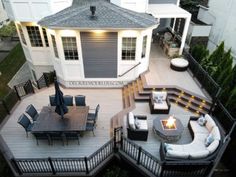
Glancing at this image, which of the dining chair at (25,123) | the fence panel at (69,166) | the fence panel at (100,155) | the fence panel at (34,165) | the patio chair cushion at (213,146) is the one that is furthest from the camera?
the dining chair at (25,123)

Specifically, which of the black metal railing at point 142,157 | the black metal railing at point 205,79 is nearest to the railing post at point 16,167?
the black metal railing at point 142,157

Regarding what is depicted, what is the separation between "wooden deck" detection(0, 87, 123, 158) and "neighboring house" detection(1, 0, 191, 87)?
4.87 ft

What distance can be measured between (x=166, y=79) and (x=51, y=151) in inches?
286

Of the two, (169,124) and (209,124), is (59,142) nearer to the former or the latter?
(169,124)

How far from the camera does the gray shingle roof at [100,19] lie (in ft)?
31.6

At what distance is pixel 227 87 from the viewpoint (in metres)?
9.94

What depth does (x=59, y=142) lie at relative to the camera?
27.1ft

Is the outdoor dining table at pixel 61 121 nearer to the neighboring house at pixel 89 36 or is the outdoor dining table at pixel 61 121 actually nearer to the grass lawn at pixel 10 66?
the neighboring house at pixel 89 36

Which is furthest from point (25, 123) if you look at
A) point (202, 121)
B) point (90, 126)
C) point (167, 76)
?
point (167, 76)

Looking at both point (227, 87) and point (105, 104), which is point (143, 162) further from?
point (227, 87)

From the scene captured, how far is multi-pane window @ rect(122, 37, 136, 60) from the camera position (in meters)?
10.5

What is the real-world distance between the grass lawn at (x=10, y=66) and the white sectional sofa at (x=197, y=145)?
11.5 metres

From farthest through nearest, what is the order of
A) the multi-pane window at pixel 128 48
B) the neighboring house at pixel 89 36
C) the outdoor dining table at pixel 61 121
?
1. the multi-pane window at pixel 128 48
2. the neighboring house at pixel 89 36
3. the outdoor dining table at pixel 61 121

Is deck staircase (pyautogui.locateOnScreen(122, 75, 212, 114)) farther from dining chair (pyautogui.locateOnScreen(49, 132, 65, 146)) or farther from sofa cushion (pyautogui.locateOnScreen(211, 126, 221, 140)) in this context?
dining chair (pyautogui.locateOnScreen(49, 132, 65, 146))
